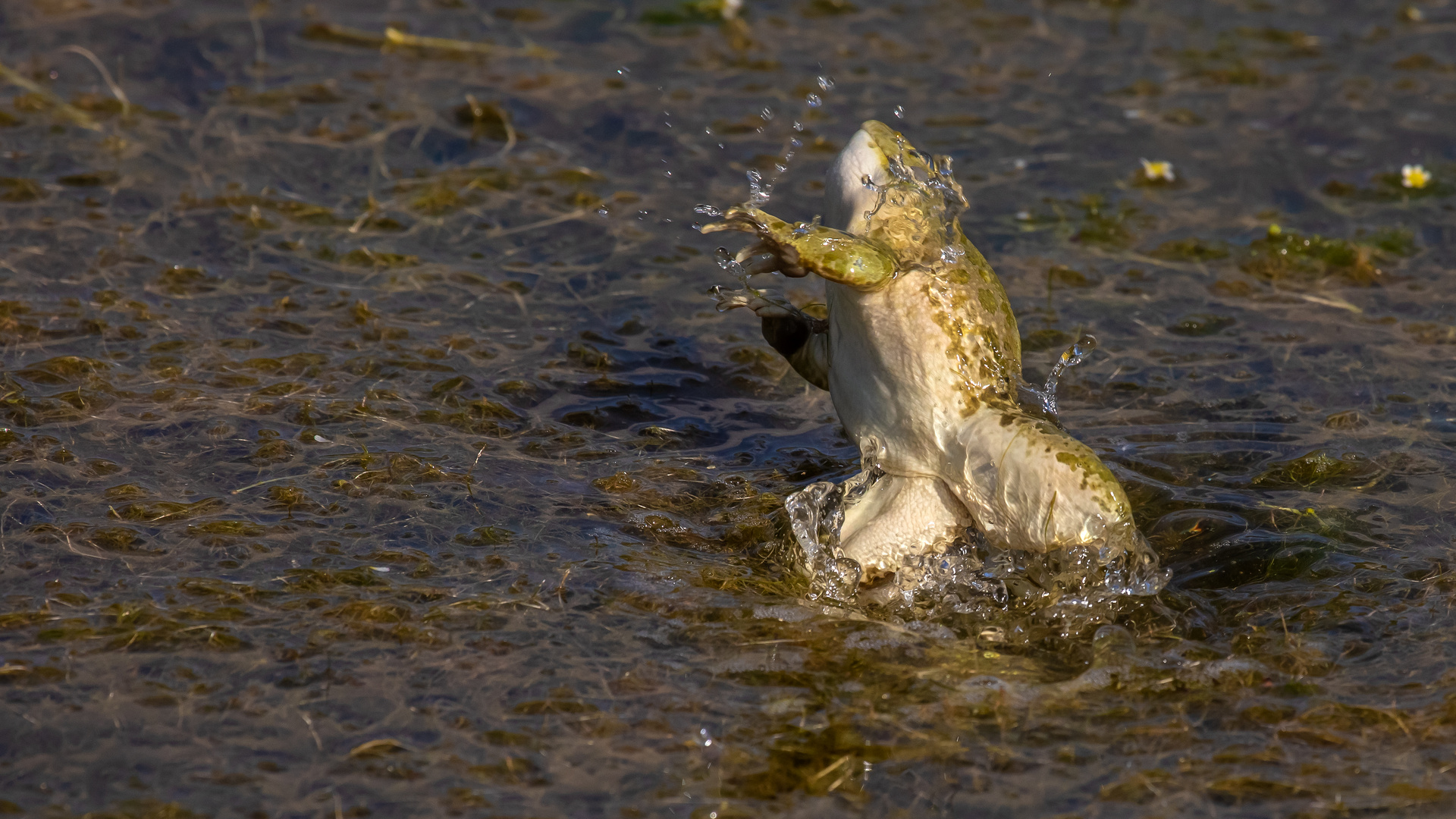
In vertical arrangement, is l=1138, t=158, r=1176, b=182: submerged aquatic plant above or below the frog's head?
below

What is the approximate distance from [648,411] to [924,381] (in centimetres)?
167

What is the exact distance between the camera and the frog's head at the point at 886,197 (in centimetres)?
385

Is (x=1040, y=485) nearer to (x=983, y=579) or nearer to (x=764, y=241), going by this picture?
(x=983, y=579)

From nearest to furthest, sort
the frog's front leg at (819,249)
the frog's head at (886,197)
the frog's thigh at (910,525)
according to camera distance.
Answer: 1. the frog's front leg at (819,249)
2. the frog's head at (886,197)
3. the frog's thigh at (910,525)

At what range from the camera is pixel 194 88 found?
7531mm

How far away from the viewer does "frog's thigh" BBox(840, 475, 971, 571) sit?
398 centimetres

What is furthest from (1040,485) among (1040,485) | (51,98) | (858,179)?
(51,98)

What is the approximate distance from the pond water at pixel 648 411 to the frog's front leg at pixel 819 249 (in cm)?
99

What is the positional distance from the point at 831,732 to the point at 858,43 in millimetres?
5955

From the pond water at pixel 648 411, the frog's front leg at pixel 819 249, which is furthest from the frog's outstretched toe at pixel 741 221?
the pond water at pixel 648 411

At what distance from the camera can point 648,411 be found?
525cm

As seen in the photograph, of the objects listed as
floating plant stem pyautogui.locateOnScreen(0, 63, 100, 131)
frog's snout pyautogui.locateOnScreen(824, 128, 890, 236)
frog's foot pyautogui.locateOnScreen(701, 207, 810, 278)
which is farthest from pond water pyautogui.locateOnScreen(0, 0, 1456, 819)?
frog's snout pyautogui.locateOnScreen(824, 128, 890, 236)

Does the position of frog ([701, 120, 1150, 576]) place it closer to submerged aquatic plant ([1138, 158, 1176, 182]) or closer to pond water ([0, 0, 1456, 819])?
pond water ([0, 0, 1456, 819])

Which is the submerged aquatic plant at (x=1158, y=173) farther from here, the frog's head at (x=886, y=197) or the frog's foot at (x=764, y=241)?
the frog's foot at (x=764, y=241)
